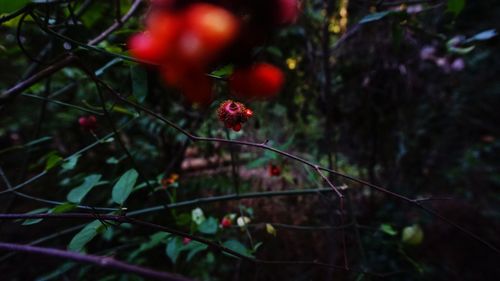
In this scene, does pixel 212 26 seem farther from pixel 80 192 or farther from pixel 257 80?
pixel 80 192

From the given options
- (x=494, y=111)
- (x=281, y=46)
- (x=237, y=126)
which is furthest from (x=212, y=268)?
(x=494, y=111)

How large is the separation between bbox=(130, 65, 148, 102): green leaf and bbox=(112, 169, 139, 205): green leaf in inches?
8.0

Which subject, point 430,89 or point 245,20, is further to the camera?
point 430,89

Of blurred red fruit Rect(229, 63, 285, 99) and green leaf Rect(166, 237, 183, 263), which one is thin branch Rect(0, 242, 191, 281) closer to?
blurred red fruit Rect(229, 63, 285, 99)

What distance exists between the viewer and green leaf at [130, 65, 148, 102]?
50 centimetres

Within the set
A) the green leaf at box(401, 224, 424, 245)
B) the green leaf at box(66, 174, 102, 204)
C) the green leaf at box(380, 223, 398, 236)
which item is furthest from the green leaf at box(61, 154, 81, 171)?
the green leaf at box(401, 224, 424, 245)

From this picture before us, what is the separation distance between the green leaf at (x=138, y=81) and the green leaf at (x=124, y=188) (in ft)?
0.67

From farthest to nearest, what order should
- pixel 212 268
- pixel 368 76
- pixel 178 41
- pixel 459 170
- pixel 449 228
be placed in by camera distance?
pixel 459 170 → pixel 449 228 → pixel 368 76 → pixel 212 268 → pixel 178 41

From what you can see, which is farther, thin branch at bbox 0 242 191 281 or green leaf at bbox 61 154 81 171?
green leaf at bbox 61 154 81 171

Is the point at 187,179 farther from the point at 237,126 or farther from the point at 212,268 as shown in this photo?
the point at 237,126

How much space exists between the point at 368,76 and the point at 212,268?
1347 millimetres

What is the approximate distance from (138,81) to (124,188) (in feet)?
0.77

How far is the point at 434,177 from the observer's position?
3.06m

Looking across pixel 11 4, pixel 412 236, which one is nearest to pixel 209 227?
pixel 11 4
